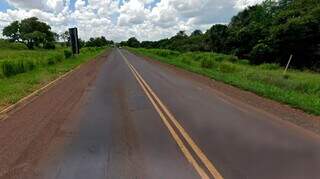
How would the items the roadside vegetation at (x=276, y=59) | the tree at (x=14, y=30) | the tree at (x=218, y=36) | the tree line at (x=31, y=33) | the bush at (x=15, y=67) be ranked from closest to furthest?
the roadside vegetation at (x=276, y=59), the bush at (x=15, y=67), the tree at (x=218, y=36), the tree line at (x=31, y=33), the tree at (x=14, y=30)

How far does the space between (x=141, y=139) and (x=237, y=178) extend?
9.78ft

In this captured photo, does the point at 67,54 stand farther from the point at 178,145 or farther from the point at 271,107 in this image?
Answer: the point at 178,145

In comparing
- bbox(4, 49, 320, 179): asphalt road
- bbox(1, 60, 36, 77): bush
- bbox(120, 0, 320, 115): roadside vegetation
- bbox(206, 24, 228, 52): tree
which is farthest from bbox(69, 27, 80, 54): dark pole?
bbox(4, 49, 320, 179): asphalt road

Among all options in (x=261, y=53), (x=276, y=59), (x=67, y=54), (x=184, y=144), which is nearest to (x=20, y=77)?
(x=184, y=144)

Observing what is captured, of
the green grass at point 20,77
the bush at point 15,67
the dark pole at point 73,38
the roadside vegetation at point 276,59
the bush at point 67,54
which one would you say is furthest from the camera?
the dark pole at point 73,38

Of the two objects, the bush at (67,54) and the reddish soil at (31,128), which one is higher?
the reddish soil at (31,128)

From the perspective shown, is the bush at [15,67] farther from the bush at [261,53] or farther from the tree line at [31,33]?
the tree line at [31,33]

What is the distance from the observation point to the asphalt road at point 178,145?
6.46 metres

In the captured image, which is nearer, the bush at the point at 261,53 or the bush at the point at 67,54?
the bush at the point at 261,53

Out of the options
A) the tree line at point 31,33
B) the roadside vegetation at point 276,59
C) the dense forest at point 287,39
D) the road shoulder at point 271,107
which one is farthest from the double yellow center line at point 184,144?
the tree line at point 31,33

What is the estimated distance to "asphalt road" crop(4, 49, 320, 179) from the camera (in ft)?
21.2

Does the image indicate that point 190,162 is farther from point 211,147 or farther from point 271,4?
point 271,4

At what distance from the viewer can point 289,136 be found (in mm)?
8906

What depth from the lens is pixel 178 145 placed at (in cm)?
804
